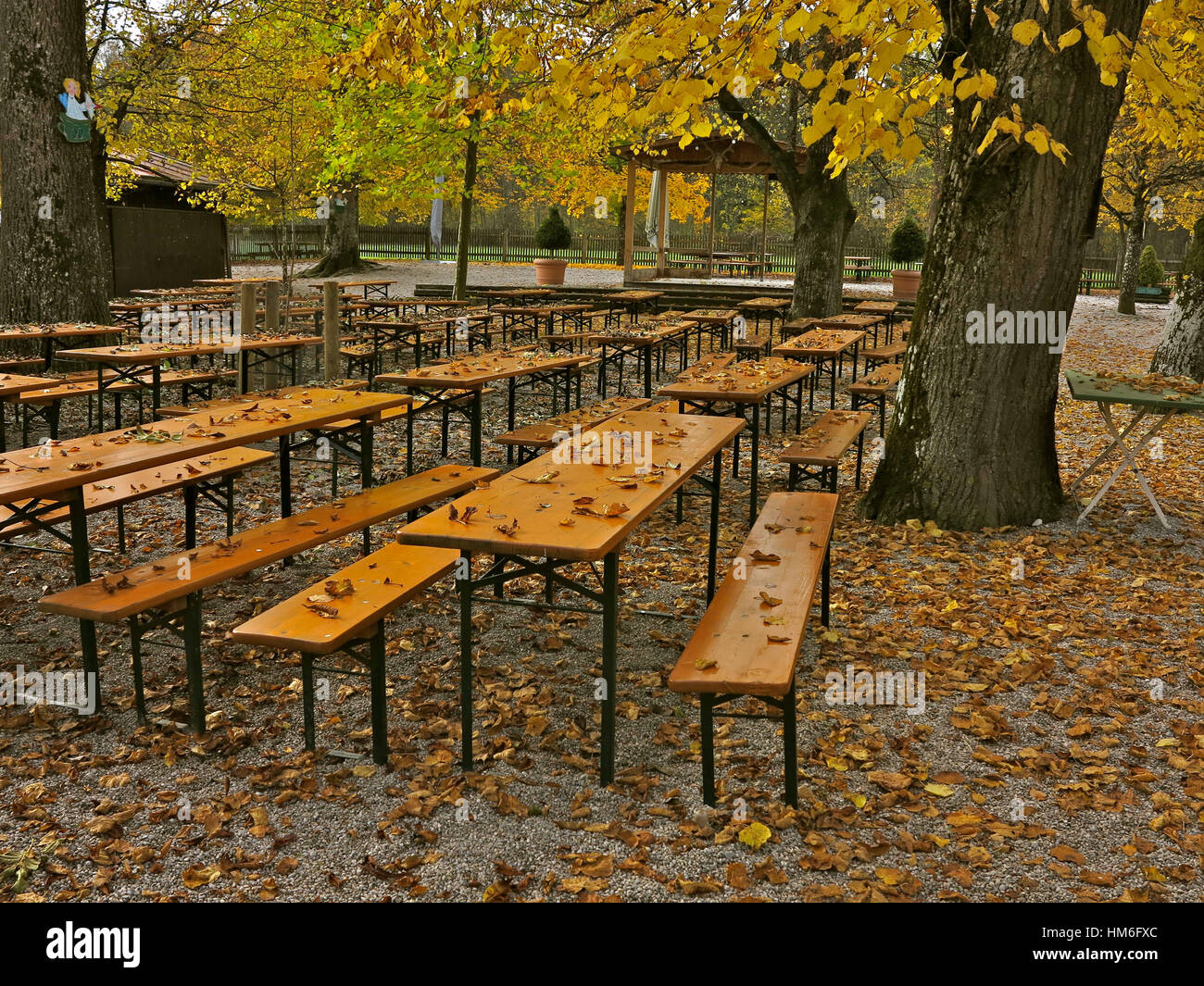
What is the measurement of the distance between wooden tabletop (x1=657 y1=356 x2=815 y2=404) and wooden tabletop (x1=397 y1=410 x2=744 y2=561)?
139 centimetres

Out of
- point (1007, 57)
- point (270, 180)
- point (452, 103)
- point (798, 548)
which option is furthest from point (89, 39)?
point (798, 548)

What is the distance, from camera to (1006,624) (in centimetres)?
523

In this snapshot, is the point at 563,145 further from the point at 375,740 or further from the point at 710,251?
the point at 375,740

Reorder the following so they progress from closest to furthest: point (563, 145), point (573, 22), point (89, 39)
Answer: point (573, 22) → point (89, 39) → point (563, 145)

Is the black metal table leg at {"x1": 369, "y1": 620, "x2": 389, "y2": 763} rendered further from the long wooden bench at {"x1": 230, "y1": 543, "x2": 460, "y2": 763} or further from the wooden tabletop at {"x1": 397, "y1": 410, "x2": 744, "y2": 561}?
the wooden tabletop at {"x1": 397, "y1": 410, "x2": 744, "y2": 561}

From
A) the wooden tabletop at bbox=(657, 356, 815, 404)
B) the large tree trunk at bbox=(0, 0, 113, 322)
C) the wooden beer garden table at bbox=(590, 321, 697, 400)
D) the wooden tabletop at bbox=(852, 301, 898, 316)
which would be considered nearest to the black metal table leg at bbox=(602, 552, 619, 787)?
the wooden tabletop at bbox=(657, 356, 815, 404)

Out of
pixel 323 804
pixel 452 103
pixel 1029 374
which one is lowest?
pixel 323 804

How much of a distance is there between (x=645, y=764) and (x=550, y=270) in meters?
22.1

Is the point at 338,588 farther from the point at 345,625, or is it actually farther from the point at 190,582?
the point at 190,582

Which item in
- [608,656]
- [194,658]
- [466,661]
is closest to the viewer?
[608,656]

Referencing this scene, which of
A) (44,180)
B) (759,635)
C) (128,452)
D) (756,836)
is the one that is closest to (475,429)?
(128,452)

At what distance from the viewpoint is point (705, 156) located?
2288 centimetres

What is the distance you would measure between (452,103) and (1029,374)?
4113 mm

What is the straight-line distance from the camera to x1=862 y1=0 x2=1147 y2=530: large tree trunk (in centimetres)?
617
